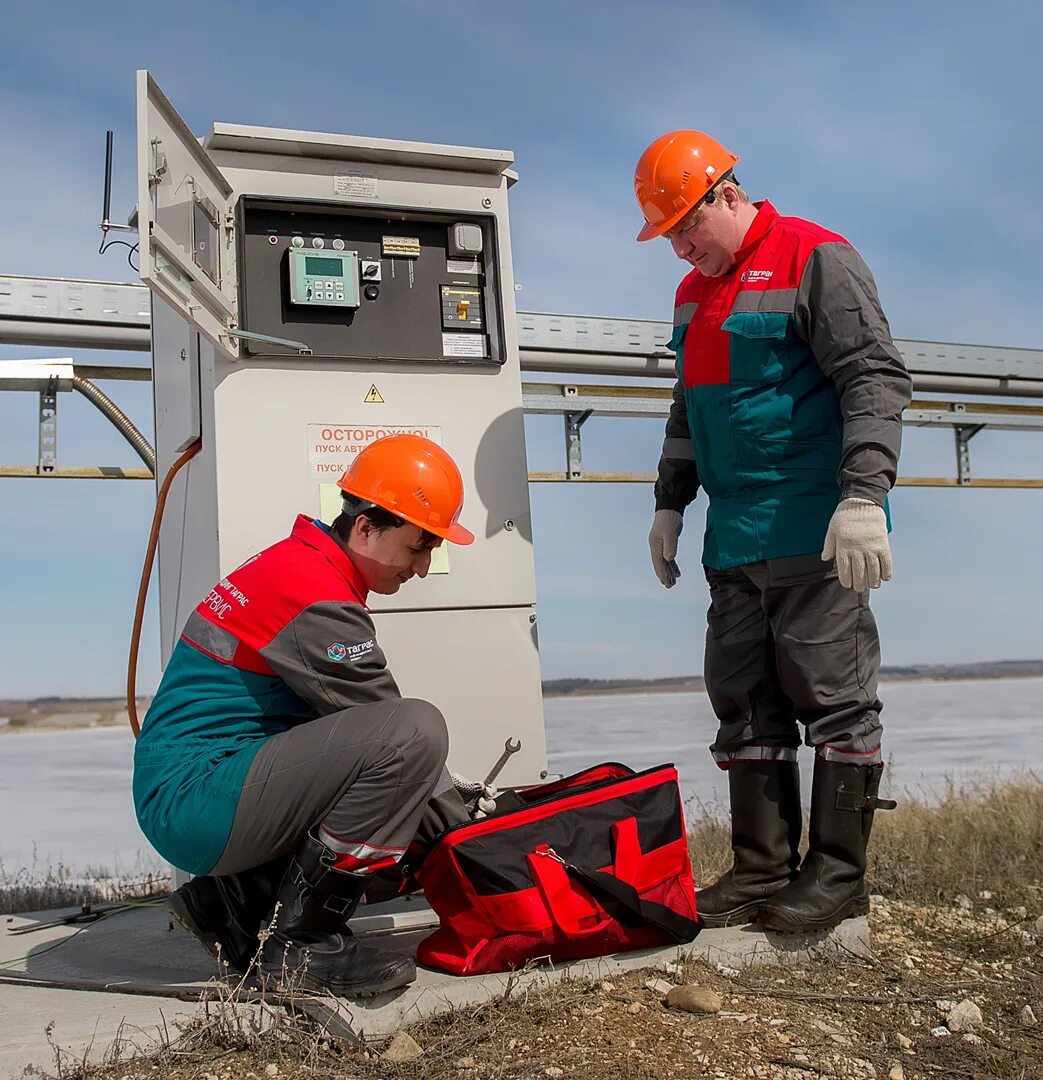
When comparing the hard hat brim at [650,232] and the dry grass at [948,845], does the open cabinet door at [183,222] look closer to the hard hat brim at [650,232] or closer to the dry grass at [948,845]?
the hard hat brim at [650,232]

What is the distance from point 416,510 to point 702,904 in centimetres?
124

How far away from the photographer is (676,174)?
300cm

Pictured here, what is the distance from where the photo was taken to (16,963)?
10.3ft

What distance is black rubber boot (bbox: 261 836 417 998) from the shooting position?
2.41m

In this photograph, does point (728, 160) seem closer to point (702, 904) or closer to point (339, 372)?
point (339, 372)

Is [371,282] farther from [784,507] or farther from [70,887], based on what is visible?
[70,887]

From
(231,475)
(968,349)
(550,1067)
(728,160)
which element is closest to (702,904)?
(550,1067)

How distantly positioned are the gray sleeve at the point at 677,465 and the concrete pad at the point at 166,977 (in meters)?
1.20

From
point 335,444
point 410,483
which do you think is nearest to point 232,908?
point 410,483

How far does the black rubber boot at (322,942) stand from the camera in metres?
2.41

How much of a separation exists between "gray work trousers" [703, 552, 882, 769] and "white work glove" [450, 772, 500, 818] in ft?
2.05

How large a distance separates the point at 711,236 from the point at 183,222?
1340 mm

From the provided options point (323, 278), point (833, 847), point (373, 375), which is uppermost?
point (323, 278)

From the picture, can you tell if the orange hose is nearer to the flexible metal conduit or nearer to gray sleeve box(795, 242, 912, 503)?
the flexible metal conduit
